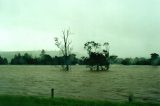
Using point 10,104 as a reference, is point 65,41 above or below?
above

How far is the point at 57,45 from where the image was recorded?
10756 centimetres

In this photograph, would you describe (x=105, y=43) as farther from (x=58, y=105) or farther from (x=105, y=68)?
(x=58, y=105)

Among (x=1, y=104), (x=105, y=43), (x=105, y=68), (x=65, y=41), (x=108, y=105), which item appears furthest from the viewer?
(x=105, y=68)

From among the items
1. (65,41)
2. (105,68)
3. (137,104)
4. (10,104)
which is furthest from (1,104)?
(105,68)

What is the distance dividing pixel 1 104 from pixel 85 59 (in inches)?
4235

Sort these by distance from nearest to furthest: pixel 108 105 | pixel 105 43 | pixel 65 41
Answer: pixel 108 105
pixel 65 41
pixel 105 43

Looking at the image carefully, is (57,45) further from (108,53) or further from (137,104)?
(137,104)

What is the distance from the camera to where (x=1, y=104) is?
22.5 m

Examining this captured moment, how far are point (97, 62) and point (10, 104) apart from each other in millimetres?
106558

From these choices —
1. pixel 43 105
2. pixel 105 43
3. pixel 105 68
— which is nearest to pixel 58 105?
pixel 43 105

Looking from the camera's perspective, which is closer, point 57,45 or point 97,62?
point 57,45

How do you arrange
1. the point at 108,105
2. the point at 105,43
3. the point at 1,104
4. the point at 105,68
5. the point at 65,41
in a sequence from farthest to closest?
1. the point at 105,68
2. the point at 105,43
3. the point at 65,41
4. the point at 108,105
5. the point at 1,104

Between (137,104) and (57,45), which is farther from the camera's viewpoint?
(57,45)

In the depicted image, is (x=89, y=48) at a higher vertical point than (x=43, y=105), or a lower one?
higher
